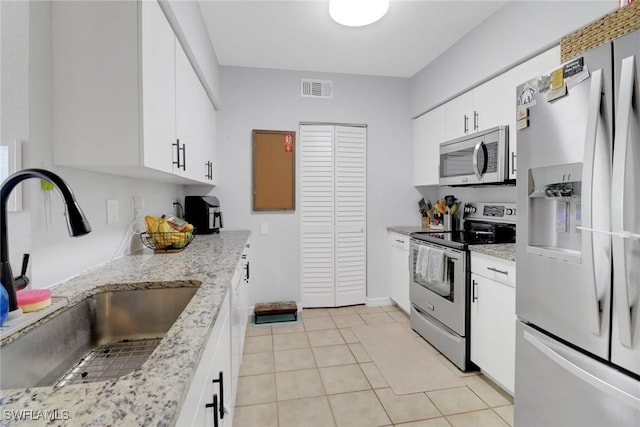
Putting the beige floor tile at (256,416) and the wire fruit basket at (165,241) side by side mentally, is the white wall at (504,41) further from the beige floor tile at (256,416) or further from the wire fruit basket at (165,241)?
the beige floor tile at (256,416)

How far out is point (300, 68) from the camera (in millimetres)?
3172

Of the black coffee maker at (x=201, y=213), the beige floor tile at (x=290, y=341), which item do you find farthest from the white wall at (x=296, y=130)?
the beige floor tile at (x=290, y=341)

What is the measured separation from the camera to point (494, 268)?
1.86 metres

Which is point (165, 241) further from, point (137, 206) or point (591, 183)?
point (591, 183)

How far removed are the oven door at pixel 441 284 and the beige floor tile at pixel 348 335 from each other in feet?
2.08

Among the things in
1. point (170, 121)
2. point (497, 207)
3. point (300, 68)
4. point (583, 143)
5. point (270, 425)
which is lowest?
point (270, 425)

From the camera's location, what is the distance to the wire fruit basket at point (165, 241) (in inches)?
70.7

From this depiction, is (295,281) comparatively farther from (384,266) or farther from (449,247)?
(449,247)

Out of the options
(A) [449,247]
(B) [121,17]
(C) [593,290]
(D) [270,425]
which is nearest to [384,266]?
(A) [449,247]

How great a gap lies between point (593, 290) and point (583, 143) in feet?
1.77

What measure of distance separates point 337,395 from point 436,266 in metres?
1.17

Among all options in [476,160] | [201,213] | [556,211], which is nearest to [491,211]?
[476,160]

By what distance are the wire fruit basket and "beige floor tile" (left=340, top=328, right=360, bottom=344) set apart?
159cm

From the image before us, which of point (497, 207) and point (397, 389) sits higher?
point (497, 207)
